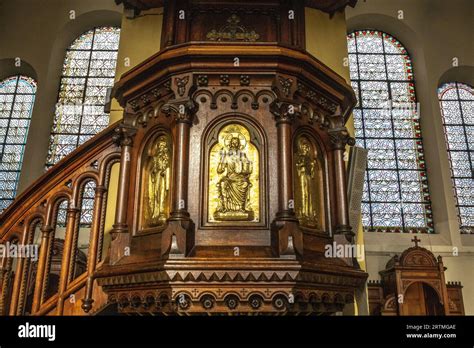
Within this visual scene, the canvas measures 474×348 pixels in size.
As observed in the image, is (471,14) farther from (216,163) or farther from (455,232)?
(216,163)

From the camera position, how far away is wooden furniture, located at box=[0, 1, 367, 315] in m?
2.35

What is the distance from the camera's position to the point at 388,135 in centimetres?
1056

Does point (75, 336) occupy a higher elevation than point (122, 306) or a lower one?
lower

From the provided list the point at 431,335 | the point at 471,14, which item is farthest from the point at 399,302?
the point at 471,14

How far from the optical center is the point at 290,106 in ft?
8.75

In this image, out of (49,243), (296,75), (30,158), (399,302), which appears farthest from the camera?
(30,158)

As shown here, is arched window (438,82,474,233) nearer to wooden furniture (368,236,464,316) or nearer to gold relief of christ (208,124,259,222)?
wooden furniture (368,236,464,316)

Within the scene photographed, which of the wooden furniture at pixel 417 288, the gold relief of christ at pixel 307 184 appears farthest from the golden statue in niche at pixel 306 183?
the wooden furniture at pixel 417 288

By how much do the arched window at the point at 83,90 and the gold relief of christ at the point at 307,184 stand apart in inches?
300

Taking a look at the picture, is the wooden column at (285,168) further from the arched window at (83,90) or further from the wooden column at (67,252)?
the arched window at (83,90)


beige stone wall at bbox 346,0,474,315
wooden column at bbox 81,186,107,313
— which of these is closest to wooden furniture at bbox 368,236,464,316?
beige stone wall at bbox 346,0,474,315

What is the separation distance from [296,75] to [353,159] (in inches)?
80.0

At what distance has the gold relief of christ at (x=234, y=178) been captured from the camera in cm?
254

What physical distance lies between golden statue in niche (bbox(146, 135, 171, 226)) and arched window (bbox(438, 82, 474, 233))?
882 cm
